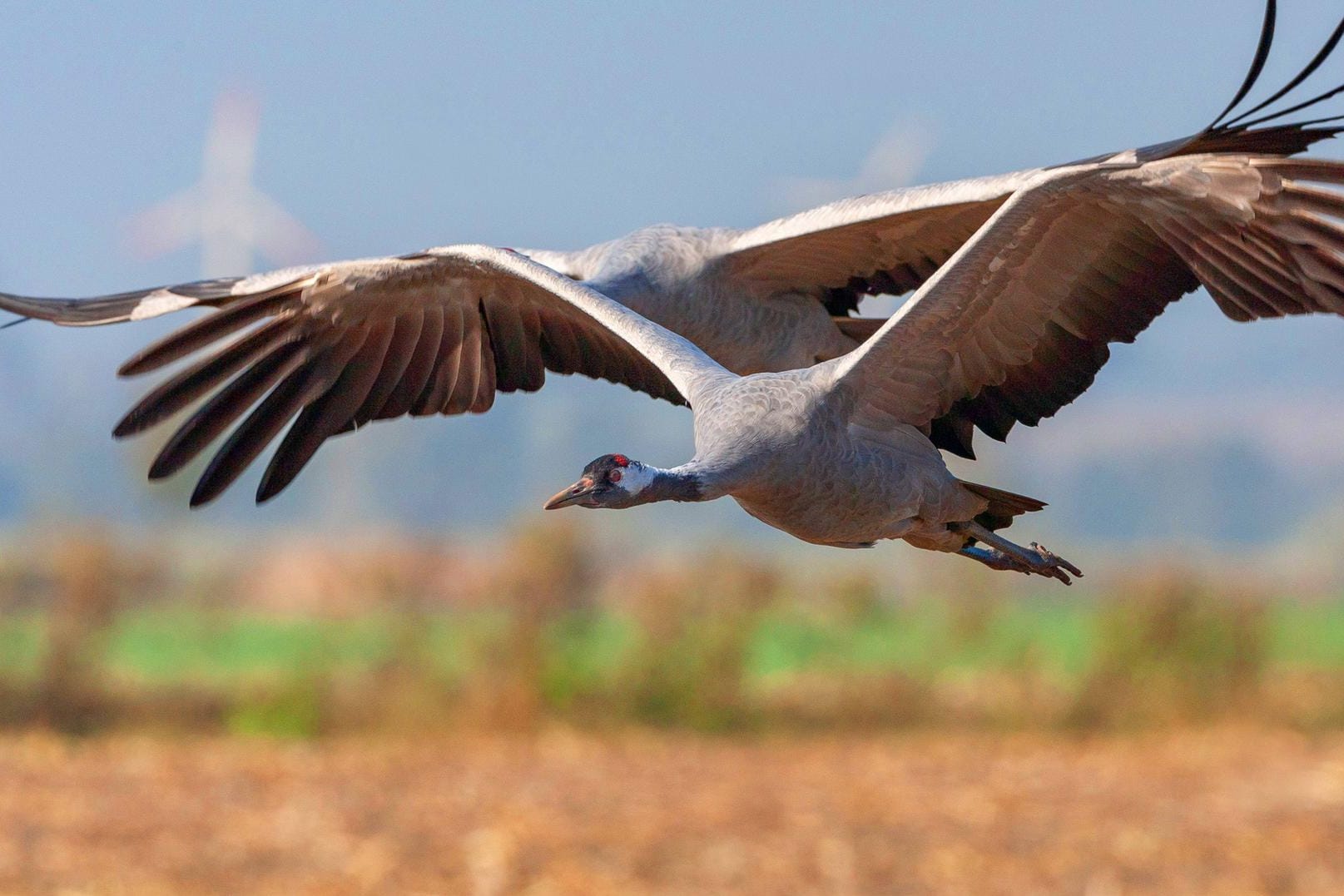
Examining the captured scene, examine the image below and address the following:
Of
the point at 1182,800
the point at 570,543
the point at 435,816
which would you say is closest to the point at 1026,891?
the point at 1182,800

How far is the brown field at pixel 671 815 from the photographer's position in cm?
1541

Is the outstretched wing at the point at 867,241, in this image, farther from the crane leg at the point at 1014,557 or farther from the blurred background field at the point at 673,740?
the blurred background field at the point at 673,740

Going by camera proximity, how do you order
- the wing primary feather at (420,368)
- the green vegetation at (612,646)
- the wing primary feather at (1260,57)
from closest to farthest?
the wing primary feather at (1260,57), the wing primary feather at (420,368), the green vegetation at (612,646)

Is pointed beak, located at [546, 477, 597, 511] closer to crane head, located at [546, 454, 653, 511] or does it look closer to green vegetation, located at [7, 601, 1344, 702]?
crane head, located at [546, 454, 653, 511]

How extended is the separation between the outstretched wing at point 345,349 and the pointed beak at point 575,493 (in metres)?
1.63

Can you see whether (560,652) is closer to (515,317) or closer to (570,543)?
(570,543)

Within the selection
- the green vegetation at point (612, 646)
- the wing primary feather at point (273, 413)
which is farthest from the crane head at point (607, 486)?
the green vegetation at point (612, 646)

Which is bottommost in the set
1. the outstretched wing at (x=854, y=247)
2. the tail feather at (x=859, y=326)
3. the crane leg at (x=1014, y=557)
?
the crane leg at (x=1014, y=557)

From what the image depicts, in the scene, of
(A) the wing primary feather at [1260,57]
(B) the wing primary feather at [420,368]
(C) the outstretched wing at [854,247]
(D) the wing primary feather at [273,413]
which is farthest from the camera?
(B) the wing primary feather at [420,368]

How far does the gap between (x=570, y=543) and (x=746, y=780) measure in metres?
3.94

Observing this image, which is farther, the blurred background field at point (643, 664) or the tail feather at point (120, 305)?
the blurred background field at point (643, 664)

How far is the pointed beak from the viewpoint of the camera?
12.7 feet

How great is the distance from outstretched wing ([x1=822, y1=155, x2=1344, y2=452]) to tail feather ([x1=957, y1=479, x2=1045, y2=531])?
0.19 meters

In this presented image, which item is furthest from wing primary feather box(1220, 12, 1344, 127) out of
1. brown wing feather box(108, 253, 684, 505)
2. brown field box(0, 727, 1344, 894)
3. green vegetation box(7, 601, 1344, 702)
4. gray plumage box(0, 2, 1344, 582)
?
green vegetation box(7, 601, 1344, 702)
